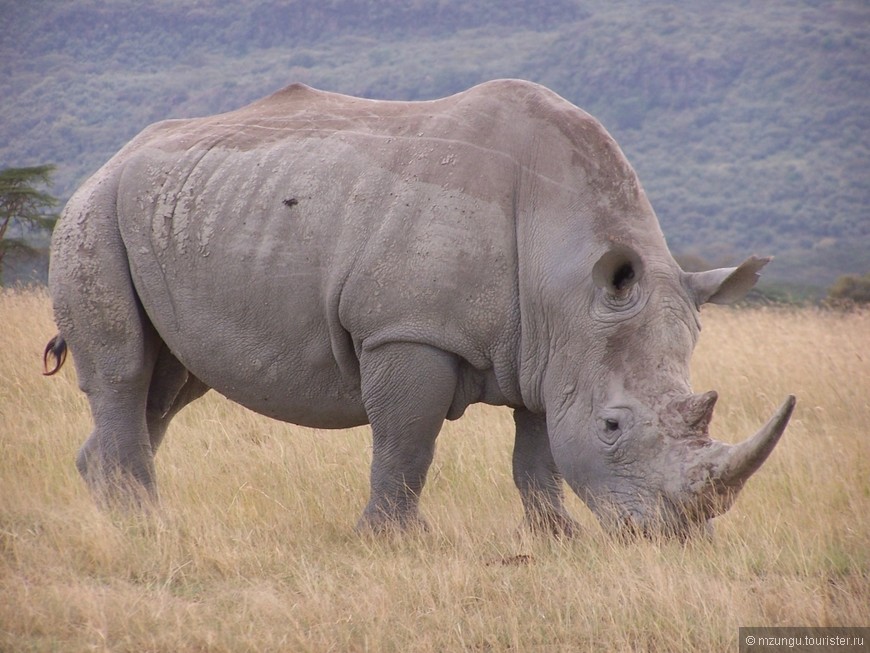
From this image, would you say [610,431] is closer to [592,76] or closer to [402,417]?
[402,417]

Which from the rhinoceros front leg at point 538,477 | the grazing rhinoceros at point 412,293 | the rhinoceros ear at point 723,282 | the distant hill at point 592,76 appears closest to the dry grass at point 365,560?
the rhinoceros front leg at point 538,477

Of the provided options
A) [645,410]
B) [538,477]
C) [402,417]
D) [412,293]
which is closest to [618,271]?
[645,410]

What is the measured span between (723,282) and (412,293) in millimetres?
1369

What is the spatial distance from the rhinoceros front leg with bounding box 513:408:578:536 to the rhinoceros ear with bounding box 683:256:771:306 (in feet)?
3.61

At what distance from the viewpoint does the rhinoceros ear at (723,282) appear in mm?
5418

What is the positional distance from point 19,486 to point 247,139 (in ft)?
7.43

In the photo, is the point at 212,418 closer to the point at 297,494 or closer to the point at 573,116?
the point at 297,494

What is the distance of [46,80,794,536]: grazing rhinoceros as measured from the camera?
5.27m

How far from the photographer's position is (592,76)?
78.4 metres

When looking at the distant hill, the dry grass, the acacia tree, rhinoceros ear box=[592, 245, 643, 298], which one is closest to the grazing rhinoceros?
rhinoceros ear box=[592, 245, 643, 298]

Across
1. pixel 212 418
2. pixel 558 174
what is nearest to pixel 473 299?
→ pixel 558 174

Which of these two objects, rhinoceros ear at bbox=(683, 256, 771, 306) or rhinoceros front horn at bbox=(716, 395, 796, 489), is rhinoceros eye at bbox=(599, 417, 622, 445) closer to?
rhinoceros front horn at bbox=(716, 395, 796, 489)

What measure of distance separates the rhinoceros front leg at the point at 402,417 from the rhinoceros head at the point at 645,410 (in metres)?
0.53

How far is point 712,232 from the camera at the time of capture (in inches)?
2260
